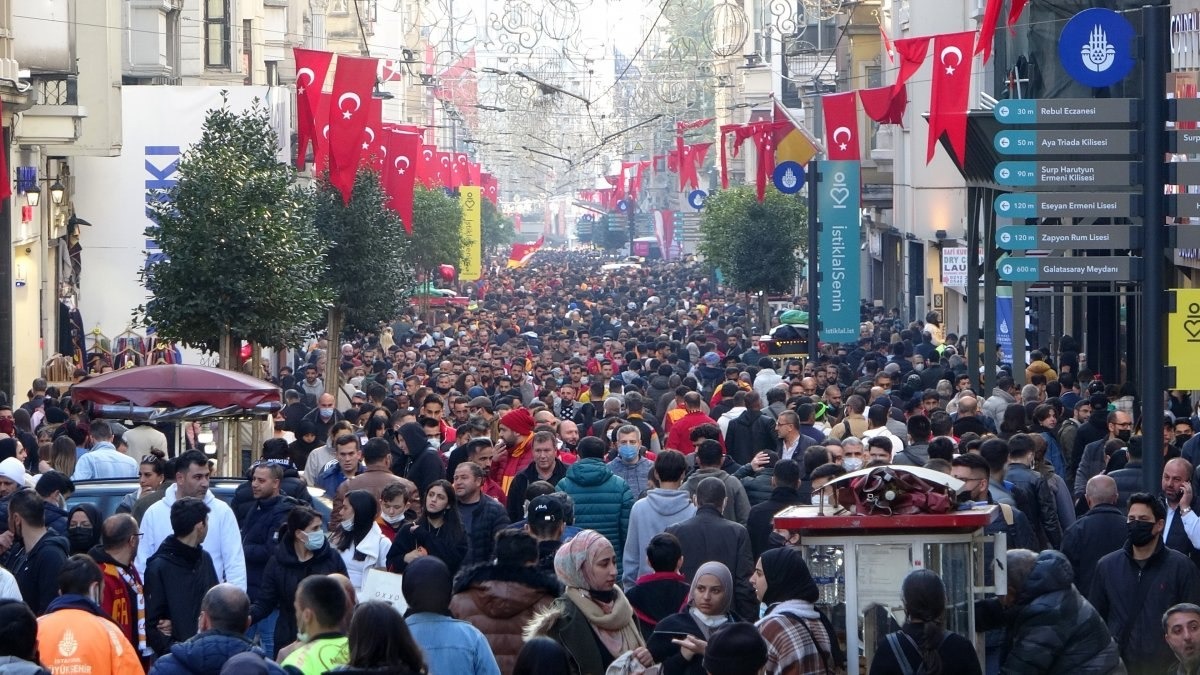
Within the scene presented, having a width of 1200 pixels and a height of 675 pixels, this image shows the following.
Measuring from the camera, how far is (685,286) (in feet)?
222

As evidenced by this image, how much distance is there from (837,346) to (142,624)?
1006 inches

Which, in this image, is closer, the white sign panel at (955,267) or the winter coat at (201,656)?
the winter coat at (201,656)

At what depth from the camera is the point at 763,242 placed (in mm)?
44938

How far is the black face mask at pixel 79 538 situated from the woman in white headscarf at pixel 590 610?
10.0 ft

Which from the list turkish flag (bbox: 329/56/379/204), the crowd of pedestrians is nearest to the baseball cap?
the crowd of pedestrians

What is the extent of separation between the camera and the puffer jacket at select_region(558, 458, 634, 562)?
36.1 ft

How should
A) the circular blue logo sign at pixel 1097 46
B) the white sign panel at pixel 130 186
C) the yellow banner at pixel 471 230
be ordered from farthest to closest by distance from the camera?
the yellow banner at pixel 471 230 < the white sign panel at pixel 130 186 < the circular blue logo sign at pixel 1097 46

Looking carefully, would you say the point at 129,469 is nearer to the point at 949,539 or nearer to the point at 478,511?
the point at 478,511

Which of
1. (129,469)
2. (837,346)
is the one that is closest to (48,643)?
(129,469)

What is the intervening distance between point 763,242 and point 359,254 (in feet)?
51.4

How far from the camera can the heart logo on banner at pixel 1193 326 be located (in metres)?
11.4

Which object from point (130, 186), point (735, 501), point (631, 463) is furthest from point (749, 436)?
point (130, 186)

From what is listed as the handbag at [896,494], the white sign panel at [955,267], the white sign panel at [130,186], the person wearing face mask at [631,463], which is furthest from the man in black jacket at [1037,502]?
the white sign panel at [955,267]

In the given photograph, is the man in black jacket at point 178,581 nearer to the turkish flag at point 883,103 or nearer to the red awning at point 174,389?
the red awning at point 174,389
